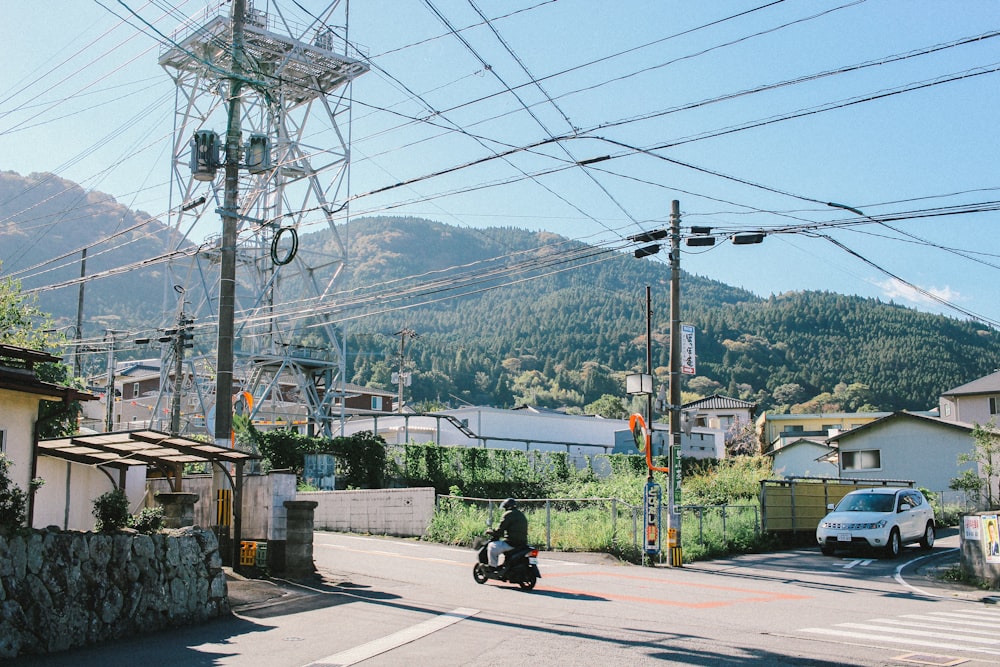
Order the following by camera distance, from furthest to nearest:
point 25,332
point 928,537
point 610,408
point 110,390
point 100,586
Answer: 1. point 610,408
2. point 110,390
3. point 25,332
4. point 928,537
5. point 100,586

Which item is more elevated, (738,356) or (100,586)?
(738,356)

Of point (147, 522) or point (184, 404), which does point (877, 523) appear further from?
point (184, 404)

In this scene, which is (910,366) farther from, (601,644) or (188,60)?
(601,644)

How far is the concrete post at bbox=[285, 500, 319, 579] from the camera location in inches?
607

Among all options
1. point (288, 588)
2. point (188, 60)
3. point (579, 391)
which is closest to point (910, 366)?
point (579, 391)

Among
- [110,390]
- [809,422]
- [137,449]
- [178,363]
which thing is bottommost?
[137,449]

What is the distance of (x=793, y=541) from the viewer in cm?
2552

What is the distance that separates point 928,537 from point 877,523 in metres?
2.95

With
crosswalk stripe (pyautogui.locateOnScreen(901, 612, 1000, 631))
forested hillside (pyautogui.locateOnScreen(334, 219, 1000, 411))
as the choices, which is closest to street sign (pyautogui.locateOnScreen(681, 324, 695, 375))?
crosswalk stripe (pyautogui.locateOnScreen(901, 612, 1000, 631))

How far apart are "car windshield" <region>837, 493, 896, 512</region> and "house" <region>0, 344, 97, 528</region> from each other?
62.4ft

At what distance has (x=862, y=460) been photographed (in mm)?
42562

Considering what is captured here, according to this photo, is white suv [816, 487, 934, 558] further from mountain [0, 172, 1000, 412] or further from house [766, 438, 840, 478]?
mountain [0, 172, 1000, 412]

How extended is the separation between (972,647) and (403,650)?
6441 mm

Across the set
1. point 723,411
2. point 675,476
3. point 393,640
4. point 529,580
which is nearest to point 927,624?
point 529,580
